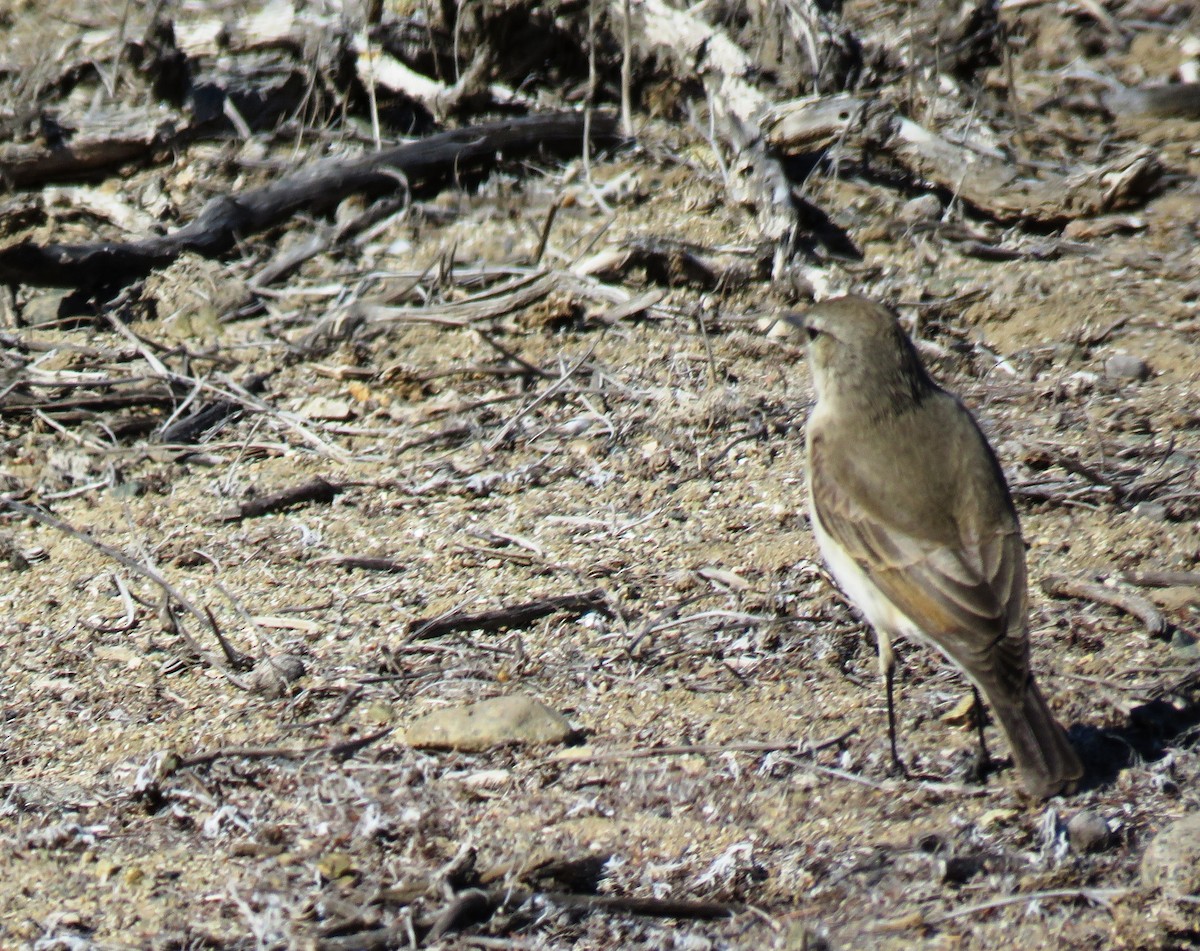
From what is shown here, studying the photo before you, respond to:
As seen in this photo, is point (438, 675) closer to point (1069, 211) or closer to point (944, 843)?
point (944, 843)

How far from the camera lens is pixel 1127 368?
23.6ft

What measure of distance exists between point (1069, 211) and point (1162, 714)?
3.98 meters

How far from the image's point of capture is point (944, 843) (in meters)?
4.47

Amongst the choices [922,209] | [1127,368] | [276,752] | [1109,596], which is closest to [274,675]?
[276,752]

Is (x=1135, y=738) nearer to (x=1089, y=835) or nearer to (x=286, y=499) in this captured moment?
(x=1089, y=835)

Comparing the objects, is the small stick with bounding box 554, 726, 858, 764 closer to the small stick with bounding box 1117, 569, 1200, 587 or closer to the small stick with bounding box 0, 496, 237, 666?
the small stick with bounding box 0, 496, 237, 666

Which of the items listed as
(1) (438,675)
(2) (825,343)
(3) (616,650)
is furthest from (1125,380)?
(1) (438,675)

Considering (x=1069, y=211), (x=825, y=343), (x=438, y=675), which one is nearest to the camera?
(x=438, y=675)

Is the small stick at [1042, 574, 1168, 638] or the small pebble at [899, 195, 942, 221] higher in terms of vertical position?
the small pebble at [899, 195, 942, 221]

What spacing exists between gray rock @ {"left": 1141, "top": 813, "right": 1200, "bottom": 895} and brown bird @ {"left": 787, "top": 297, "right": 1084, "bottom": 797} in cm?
40

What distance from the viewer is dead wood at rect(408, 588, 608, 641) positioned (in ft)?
18.3

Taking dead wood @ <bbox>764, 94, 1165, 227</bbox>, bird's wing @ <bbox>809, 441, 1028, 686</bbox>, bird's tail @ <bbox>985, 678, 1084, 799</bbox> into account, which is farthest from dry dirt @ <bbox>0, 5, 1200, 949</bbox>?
bird's wing @ <bbox>809, 441, 1028, 686</bbox>

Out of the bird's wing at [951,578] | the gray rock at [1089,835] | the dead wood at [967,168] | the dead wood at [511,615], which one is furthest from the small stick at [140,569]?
the dead wood at [967,168]

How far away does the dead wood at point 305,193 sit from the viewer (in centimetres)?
778
